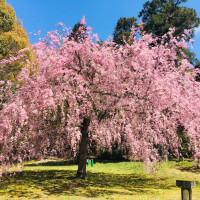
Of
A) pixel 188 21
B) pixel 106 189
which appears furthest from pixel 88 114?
pixel 188 21

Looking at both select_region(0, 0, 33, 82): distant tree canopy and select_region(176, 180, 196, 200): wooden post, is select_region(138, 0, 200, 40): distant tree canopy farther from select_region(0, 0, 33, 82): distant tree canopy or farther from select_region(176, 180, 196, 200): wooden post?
select_region(176, 180, 196, 200): wooden post

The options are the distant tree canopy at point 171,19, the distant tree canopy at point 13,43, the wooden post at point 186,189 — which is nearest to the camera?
the wooden post at point 186,189

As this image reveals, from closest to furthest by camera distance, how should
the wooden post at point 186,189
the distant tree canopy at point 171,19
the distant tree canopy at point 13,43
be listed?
1. the wooden post at point 186,189
2. the distant tree canopy at point 13,43
3. the distant tree canopy at point 171,19

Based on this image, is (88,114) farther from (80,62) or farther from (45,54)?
(45,54)

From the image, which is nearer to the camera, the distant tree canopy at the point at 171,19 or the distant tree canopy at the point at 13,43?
the distant tree canopy at the point at 13,43

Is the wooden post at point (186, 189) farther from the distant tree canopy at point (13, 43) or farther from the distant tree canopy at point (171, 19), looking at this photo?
the distant tree canopy at point (171, 19)

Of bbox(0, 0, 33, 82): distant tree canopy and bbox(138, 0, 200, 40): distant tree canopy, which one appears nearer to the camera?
bbox(0, 0, 33, 82): distant tree canopy

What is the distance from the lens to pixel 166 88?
9875 millimetres

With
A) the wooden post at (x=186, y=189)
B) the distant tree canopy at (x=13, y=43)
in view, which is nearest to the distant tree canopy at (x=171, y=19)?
the distant tree canopy at (x=13, y=43)

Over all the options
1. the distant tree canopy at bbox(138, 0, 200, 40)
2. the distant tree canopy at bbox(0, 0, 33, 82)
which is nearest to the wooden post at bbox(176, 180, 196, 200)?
the distant tree canopy at bbox(0, 0, 33, 82)

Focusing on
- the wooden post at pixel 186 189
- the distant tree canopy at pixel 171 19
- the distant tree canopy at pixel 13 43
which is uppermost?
the distant tree canopy at pixel 171 19

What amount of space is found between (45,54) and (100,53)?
9.32 feet

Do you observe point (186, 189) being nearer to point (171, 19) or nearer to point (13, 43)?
point (13, 43)

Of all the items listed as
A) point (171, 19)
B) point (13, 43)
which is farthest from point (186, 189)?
point (171, 19)
